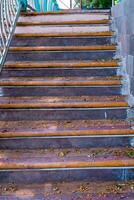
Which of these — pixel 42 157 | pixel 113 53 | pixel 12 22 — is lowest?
pixel 42 157

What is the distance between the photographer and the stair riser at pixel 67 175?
2.51m

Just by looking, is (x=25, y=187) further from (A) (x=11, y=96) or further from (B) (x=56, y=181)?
(A) (x=11, y=96)

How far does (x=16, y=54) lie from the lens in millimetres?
3666

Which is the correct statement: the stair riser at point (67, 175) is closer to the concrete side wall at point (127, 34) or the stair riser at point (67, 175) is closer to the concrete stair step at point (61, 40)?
the concrete side wall at point (127, 34)

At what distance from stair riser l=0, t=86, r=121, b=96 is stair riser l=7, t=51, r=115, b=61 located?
0.52m

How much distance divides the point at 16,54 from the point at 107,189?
1.91 meters

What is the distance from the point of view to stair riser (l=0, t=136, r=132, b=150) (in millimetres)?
2760

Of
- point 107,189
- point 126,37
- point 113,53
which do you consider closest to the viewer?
point 107,189

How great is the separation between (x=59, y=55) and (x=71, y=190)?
1.69 metres

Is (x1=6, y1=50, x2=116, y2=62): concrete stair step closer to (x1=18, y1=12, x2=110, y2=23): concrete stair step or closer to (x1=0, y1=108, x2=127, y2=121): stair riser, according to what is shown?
(x1=18, y1=12, x2=110, y2=23): concrete stair step

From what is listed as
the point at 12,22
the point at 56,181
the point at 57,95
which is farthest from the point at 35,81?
the point at 56,181

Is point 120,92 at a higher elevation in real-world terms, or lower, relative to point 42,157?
higher

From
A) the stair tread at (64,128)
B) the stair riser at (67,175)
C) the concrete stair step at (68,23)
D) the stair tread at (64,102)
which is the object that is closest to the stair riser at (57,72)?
the stair tread at (64,102)

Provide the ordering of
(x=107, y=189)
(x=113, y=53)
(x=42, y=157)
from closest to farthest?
1. (x=107, y=189)
2. (x=42, y=157)
3. (x=113, y=53)
